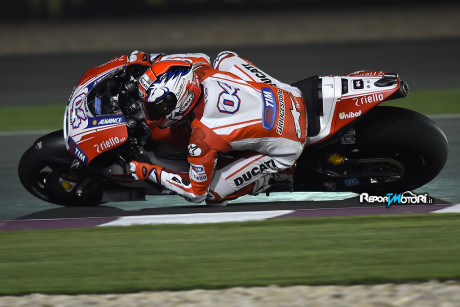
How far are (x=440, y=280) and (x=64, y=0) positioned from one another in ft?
35.8

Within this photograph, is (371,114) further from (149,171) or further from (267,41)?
(267,41)

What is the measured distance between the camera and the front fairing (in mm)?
6645

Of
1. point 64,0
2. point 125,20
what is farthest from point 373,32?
point 64,0

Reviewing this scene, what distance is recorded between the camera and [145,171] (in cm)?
675

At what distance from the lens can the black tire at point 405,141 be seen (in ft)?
22.3

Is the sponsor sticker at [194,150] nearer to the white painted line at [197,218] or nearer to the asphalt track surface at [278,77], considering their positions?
the white painted line at [197,218]

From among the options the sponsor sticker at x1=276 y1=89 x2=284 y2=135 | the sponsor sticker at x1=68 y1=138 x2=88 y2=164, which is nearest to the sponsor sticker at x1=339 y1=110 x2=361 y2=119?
the sponsor sticker at x1=276 y1=89 x2=284 y2=135

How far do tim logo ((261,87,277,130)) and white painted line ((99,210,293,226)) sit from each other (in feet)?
2.65

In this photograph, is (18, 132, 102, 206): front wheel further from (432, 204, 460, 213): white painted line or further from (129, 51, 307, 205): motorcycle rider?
(432, 204, 460, 213): white painted line

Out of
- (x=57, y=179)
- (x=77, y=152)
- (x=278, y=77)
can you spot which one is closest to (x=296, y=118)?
(x=77, y=152)

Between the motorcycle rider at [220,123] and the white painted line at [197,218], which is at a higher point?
the motorcycle rider at [220,123]

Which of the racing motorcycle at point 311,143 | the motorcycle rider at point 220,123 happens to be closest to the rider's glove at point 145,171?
the motorcycle rider at point 220,123

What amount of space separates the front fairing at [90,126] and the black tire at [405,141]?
1.93 m

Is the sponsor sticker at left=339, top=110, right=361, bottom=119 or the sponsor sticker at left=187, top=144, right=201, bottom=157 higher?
the sponsor sticker at left=339, top=110, right=361, bottom=119
